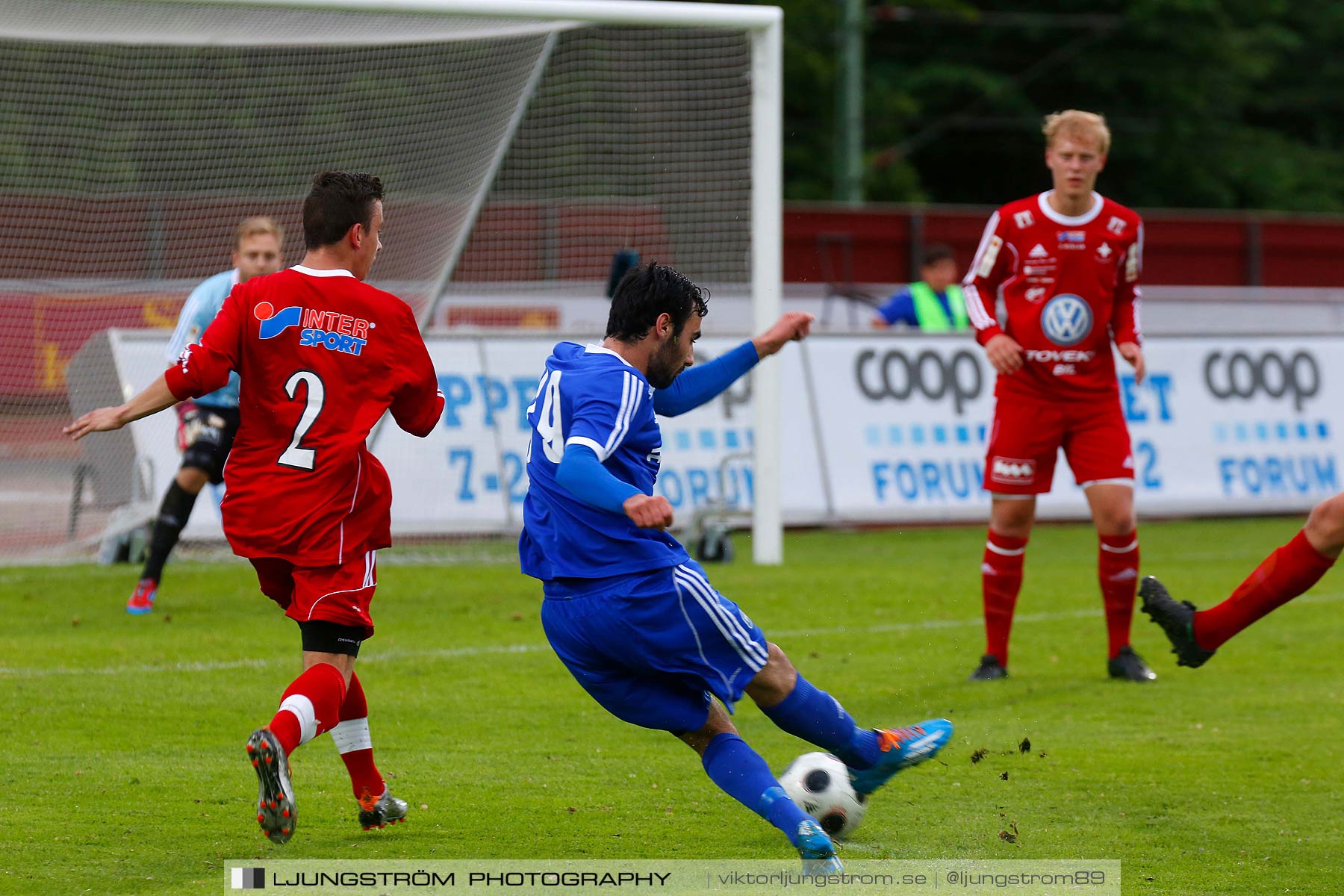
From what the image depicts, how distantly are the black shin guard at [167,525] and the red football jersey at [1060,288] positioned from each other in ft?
13.8

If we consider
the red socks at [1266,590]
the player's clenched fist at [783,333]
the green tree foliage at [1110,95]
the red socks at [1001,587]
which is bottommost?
the red socks at [1001,587]

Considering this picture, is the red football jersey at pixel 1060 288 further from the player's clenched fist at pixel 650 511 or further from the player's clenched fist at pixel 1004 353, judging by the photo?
the player's clenched fist at pixel 650 511

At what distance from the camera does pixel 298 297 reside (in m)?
4.47

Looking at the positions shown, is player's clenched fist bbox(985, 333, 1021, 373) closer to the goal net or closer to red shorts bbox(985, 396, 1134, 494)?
red shorts bbox(985, 396, 1134, 494)

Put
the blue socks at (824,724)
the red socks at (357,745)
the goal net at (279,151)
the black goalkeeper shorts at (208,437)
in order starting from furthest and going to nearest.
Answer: the goal net at (279,151), the black goalkeeper shorts at (208,437), the red socks at (357,745), the blue socks at (824,724)

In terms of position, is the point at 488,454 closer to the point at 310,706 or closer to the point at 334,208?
the point at 334,208

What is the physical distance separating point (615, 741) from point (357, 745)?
1484mm

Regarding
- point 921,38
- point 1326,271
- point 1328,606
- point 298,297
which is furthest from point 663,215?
point 921,38

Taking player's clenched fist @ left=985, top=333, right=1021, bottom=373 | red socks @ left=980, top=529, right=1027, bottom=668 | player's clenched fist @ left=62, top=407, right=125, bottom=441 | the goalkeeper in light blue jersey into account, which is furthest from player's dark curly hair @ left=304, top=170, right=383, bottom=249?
the goalkeeper in light blue jersey

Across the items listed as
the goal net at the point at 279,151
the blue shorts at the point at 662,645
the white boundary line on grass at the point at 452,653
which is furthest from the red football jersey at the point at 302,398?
the goal net at the point at 279,151

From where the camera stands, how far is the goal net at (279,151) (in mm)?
10445

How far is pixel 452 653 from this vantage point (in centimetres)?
764

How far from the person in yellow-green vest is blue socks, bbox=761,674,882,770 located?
9168mm

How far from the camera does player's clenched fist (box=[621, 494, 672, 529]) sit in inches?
145
